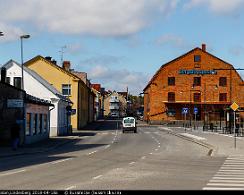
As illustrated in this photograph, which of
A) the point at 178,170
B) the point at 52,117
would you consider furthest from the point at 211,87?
the point at 178,170

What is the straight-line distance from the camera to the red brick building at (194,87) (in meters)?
98.7

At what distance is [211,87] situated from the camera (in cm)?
9931

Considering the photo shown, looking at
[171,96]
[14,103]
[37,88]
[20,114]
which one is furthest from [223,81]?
[14,103]

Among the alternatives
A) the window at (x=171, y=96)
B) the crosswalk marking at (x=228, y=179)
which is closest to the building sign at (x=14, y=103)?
the crosswalk marking at (x=228, y=179)

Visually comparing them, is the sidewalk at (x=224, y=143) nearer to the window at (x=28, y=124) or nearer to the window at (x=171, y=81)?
the window at (x=28, y=124)

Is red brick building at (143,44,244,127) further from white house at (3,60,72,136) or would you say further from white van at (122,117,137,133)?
white house at (3,60,72,136)

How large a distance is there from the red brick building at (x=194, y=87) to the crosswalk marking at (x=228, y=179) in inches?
3049

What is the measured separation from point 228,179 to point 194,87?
84.6 metres

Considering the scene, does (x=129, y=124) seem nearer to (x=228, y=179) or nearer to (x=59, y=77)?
(x=59, y=77)

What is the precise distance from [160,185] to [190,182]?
4.01ft

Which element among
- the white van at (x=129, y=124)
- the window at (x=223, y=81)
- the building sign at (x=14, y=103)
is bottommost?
the white van at (x=129, y=124)

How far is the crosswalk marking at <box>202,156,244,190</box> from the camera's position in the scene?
13898 mm

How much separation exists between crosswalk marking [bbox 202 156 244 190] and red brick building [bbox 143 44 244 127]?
7745 centimetres

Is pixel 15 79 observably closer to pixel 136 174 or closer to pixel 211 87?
pixel 136 174
